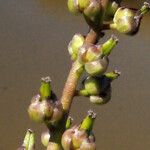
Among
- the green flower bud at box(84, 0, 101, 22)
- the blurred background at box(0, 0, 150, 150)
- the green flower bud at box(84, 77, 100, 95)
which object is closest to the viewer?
the green flower bud at box(84, 0, 101, 22)

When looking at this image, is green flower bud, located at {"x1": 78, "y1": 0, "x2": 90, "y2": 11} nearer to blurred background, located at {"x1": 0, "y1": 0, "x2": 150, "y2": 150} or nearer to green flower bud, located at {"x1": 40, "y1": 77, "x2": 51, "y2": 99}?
green flower bud, located at {"x1": 40, "y1": 77, "x2": 51, "y2": 99}

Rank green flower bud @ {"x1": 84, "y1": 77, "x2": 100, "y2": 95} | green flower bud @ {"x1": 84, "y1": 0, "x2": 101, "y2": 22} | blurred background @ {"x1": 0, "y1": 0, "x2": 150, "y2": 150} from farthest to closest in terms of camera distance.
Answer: blurred background @ {"x1": 0, "y1": 0, "x2": 150, "y2": 150}
green flower bud @ {"x1": 84, "y1": 77, "x2": 100, "y2": 95}
green flower bud @ {"x1": 84, "y1": 0, "x2": 101, "y2": 22}

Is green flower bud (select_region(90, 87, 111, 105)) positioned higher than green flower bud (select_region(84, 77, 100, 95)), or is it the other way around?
green flower bud (select_region(84, 77, 100, 95))

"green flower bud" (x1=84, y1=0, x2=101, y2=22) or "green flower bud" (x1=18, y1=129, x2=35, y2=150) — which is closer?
"green flower bud" (x1=84, y1=0, x2=101, y2=22)

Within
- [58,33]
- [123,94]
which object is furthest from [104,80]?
[58,33]

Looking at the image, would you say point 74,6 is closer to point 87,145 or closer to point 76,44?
point 76,44

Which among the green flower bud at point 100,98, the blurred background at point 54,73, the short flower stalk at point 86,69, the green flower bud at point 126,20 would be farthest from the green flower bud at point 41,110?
the blurred background at point 54,73

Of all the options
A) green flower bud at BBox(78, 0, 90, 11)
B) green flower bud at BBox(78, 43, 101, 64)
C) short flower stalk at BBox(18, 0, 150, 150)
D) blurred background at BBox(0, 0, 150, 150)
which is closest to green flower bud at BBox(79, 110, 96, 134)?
short flower stalk at BBox(18, 0, 150, 150)

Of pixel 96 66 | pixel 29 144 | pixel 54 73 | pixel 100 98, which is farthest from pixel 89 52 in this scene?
pixel 54 73
